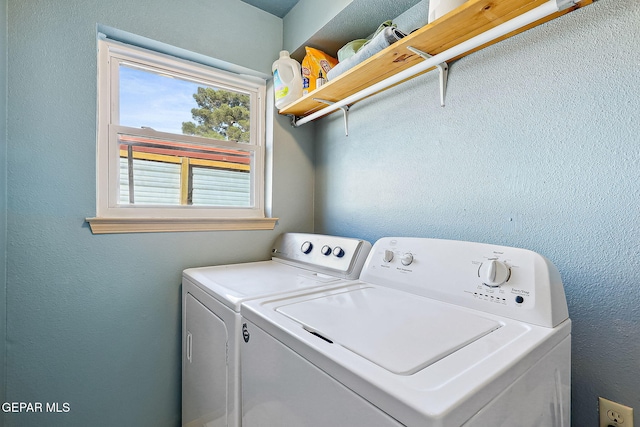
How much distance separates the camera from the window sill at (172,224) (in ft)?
4.58

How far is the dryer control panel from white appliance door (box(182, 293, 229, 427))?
0.64 metres

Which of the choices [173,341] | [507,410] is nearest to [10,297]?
[173,341]

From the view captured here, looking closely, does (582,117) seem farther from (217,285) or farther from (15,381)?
(15,381)

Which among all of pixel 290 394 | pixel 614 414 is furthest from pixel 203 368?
pixel 614 414

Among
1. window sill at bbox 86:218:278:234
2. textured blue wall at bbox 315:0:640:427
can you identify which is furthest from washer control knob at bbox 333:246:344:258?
window sill at bbox 86:218:278:234

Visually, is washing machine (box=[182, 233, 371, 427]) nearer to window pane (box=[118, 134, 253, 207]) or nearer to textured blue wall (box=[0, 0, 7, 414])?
window pane (box=[118, 134, 253, 207])

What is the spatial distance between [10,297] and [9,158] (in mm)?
575

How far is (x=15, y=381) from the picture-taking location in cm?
124

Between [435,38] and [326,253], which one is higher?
[435,38]

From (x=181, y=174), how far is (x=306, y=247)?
85 cm

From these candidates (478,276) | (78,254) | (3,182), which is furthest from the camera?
(78,254)

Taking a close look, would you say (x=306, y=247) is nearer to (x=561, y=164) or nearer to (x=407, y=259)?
(x=407, y=259)

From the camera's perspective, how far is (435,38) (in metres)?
1.10

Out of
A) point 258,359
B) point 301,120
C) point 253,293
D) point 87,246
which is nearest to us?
point 258,359
